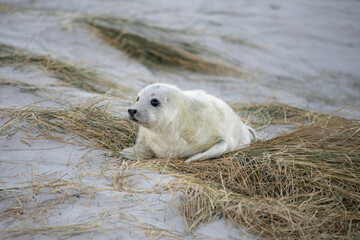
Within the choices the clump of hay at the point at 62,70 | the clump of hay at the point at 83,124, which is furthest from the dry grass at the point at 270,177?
the clump of hay at the point at 62,70

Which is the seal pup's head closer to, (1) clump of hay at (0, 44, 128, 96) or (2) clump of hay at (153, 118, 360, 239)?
(2) clump of hay at (153, 118, 360, 239)

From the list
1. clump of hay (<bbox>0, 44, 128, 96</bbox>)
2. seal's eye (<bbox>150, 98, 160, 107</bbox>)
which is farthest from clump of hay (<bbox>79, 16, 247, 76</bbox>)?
seal's eye (<bbox>150, 98, 160, 107</bbox>)

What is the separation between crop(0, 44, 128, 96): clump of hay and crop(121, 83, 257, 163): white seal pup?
1.70m

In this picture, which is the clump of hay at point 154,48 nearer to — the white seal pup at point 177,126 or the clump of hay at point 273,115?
the clump of hay at point 273,115

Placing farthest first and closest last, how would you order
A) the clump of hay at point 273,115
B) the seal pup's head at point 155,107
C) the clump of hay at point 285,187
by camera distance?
→ 1. the clump of hay at point 273,115
2. the seal pup's head at point 155,107
3. the clump of hay at point 285,187

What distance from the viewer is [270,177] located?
2.90 metres

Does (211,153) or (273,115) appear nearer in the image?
(211,153)

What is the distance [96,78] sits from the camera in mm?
5551

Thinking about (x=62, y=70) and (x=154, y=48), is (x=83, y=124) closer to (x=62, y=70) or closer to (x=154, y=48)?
(x=62, y=70)

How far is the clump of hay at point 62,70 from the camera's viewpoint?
4.94 m

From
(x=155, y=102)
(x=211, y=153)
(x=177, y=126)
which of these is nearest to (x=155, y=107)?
(x=155, y=102)

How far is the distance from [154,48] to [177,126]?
425 centimetres

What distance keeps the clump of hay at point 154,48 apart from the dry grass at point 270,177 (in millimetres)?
3431

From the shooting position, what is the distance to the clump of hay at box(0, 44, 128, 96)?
194 inches
